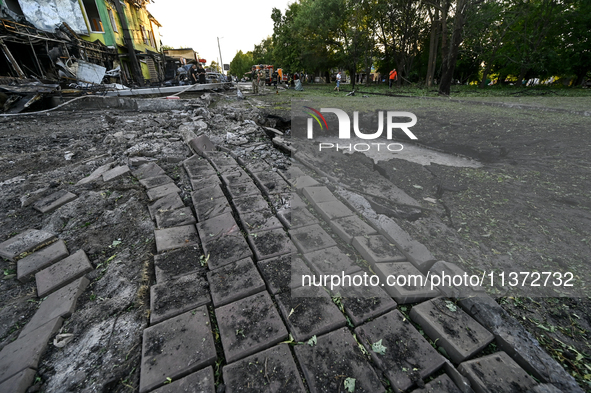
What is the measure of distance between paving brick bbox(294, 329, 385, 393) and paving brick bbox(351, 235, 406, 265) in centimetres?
59

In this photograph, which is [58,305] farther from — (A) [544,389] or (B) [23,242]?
(A) [544,389]

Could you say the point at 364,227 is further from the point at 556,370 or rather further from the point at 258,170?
the point at 258,170

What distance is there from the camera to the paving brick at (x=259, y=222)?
1.96 meters

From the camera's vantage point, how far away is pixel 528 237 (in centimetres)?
195

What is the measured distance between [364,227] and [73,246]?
7.70 feet

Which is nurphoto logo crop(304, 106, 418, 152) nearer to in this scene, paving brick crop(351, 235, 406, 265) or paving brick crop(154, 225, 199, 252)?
paving brick crop(351, 235, 406, 265)

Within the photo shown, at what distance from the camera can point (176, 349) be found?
1.13 meters

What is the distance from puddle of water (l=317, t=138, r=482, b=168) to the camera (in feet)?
11.8

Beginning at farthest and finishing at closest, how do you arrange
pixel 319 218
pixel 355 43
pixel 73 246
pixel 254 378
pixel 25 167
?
1. pixel 355 43
2. pixel 25 167
3. pixel 319 218
4. pixel 73 246
5. pixel 254 378

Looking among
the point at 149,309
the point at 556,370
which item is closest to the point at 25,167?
the point at 149,309

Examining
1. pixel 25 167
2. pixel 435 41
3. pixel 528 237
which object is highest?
pixel 435 41

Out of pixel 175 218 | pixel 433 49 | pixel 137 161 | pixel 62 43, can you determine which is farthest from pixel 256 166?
pixel 433 49

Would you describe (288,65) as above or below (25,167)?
above

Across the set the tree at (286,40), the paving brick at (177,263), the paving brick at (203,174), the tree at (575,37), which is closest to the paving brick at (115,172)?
the paving brick at (203,174)
